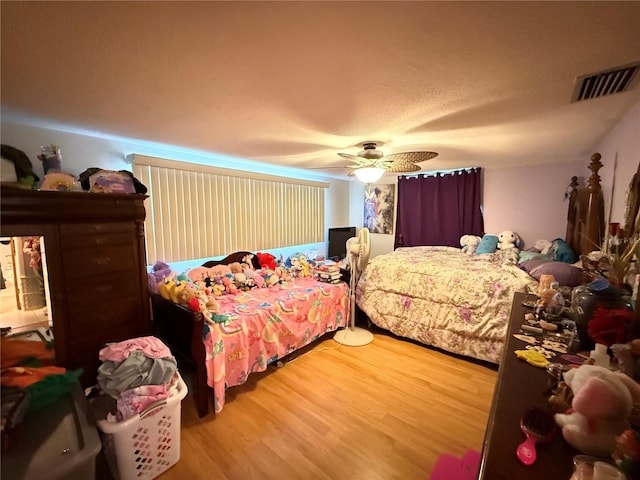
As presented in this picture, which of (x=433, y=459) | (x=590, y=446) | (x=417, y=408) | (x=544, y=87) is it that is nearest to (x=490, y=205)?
(x=544, y=87)

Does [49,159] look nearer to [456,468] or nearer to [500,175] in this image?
[456,468]

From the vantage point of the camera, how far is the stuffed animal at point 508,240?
3342mm

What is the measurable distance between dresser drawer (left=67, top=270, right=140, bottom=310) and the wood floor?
2.92 feet

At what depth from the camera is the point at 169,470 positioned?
138cm

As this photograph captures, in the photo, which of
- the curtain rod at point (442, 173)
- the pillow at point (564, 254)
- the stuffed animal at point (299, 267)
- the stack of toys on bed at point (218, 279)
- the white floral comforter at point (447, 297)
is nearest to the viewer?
the stack of toys on bed at point (218, 279)

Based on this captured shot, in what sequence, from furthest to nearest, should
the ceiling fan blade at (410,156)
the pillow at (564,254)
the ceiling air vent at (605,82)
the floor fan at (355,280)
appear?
the floor fan at (355,280) → the pillow at (564,254) → the ceiling fan blade at (410,156) → the ceiling air vent at (605,82)

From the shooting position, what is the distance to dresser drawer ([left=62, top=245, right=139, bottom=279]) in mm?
1438

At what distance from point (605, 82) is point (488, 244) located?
8.03 ft

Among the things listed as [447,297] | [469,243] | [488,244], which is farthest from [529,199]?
[447,297]

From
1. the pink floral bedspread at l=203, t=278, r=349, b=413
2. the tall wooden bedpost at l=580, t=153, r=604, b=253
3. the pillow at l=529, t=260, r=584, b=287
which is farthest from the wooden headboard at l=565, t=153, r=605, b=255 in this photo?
the pink floral bedspread at l=203, t=278, r=349, b=413

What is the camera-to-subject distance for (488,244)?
11.1 ft

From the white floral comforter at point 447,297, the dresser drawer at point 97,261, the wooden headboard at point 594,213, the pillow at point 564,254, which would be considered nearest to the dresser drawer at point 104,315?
the dresser drawer at point 97,261

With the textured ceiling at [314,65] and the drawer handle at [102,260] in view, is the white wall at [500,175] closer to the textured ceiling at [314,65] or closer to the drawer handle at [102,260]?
the textured ceiling at [314,65]

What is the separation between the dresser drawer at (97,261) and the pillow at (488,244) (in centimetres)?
370
